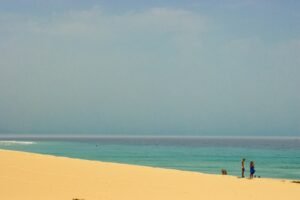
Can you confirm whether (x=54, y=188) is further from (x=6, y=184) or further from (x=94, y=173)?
(x=94, y=173)

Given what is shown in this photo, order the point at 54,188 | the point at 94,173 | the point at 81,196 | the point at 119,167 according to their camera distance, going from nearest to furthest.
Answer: the point at 81,196, the point at 54,188, the point at 94,173, the point at 119,167

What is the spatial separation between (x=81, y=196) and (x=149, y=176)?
880cm

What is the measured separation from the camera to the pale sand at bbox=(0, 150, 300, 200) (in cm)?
2081

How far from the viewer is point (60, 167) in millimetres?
28859

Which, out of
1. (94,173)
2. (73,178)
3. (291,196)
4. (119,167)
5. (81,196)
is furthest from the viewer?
(119,167)

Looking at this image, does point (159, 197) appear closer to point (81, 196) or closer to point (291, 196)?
point (81, 196)

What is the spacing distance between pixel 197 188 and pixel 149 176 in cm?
437

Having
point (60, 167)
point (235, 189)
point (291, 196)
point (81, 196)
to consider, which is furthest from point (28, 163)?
point (291, 196)

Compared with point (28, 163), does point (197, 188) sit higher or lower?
lower

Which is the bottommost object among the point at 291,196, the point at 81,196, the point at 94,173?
the point at 81,196

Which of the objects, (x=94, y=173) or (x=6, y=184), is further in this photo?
(x=94, y=173)

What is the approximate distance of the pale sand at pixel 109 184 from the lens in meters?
20.8

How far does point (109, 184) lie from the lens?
24.1 metres

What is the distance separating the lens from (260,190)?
82.9ft
